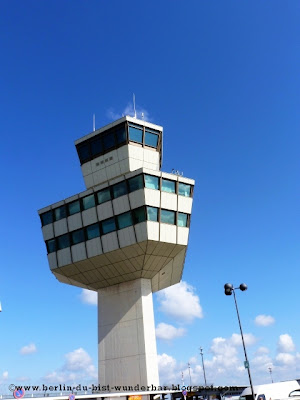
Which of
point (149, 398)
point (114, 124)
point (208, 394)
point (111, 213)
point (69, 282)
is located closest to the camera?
point (149, 398)

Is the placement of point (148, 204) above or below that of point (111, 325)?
above

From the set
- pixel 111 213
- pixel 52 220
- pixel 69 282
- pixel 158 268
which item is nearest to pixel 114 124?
pixel 111 213

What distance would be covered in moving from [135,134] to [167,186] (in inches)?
297

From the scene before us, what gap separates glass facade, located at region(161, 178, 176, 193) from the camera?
40969 mm

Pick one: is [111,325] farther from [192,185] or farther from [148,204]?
[192,185]

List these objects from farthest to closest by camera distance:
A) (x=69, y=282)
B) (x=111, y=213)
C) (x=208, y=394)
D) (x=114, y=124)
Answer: (x=208, y=394) < (x=69, y=282) < (x=114, y=124) < (x=111, y=213)

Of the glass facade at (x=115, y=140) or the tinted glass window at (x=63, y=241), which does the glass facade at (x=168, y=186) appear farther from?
the tinted glass window at (x=63, y=241)

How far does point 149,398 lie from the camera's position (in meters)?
37.2

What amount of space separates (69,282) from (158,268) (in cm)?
1221

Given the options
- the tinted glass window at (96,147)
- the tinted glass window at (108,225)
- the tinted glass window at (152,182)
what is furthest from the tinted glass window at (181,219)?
the tinted glass window at (96,147)

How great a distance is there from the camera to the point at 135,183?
132ft

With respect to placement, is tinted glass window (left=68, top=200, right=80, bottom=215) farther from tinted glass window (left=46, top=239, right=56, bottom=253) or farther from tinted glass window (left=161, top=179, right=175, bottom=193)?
tinted glass window (left=161, top=179, right=175, bottom=193)

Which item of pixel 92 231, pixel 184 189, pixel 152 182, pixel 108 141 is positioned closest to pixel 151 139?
Result: pixel 108 141

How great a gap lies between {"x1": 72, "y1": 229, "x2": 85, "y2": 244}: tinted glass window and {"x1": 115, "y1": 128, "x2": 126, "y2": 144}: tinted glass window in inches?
444
